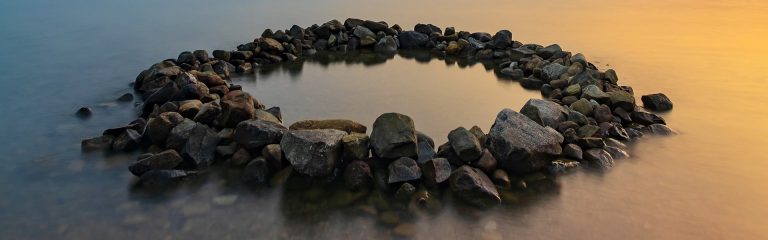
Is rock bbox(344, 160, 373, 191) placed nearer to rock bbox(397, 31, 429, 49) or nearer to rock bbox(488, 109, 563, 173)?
rock bbox(488, 109, 563, 173)

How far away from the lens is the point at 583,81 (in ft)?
28.2

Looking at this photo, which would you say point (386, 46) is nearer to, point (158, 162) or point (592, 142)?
point (592, 142)

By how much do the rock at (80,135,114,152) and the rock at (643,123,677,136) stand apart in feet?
21.2

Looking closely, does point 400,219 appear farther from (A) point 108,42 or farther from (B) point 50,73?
(A) point 108,42

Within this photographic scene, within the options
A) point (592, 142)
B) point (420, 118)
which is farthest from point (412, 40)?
point (592, 142)

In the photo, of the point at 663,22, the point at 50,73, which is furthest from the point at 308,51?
the point at 663,22

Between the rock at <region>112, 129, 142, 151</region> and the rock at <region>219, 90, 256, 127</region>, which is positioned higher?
the rock at <region>219, 90, 256, 127</region>

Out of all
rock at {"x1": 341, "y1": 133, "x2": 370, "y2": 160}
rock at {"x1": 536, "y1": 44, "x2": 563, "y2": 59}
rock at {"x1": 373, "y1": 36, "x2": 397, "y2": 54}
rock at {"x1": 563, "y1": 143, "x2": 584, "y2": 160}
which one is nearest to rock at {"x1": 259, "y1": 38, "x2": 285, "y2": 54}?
rock at {"x1": 373, "y1": 36, "x2": 397, "y2": 54}

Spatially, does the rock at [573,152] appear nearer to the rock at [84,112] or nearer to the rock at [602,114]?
the rock at [602,114]

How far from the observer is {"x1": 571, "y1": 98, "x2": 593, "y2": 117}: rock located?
736 centimetres

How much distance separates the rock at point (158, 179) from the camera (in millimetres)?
5660

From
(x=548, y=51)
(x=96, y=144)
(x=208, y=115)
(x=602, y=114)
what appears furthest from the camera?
(x=548, y=51)

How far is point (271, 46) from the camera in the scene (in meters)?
11.6

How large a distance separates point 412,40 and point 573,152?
6.98 metres
